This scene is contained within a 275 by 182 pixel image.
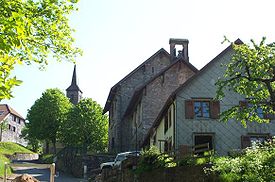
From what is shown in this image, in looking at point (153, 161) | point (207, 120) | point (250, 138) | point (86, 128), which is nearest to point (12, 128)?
point (86, 128)

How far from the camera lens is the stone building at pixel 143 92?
34906 mm

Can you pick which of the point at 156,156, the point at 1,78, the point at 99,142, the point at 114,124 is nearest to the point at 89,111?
the point at 99,142

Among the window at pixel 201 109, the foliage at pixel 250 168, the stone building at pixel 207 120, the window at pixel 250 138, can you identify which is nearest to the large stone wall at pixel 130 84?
the stone building at pixel 207 120

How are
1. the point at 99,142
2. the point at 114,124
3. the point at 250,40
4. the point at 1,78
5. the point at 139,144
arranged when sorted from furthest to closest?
1. the point at 99,142
2. the point at 114,124
3. the point at 139,144
4. the point at 250,40
5. the point at 1,78

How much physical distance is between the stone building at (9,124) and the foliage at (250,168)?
6944 centimetres

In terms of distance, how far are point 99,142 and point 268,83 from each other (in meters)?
41.8

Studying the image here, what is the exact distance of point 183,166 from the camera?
57.2 feet

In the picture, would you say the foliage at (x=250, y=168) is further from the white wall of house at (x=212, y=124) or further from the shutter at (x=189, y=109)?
the shutter at (x=189, y=109)

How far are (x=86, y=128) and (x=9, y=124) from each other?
34169 mm

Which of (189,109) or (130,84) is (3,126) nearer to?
(130,84)

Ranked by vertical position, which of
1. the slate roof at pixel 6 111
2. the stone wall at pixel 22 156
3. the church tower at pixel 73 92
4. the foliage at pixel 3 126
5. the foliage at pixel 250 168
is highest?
the church tower at pixel 73 92

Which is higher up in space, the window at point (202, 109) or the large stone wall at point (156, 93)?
the large stone wall at point (156, 93)

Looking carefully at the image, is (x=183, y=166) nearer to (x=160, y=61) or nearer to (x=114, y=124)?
(x=160, y=61)

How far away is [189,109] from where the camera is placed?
25297mm
